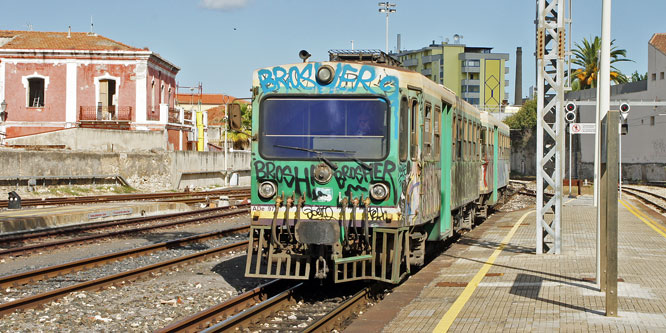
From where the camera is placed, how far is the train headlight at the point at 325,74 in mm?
10523

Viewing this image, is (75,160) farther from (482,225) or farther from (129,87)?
(482,225)

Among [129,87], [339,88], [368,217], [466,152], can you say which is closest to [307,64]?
[339,88]

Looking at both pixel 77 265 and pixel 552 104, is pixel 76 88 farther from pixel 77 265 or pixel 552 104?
pixel 552 104

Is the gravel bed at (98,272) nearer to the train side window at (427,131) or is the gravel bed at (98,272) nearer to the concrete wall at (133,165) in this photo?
the train side window at (427,131)

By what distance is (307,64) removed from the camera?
10.7m

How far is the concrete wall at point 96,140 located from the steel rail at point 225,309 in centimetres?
2972

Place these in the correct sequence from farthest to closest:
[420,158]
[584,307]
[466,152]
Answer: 1. [466,152]
2. [420,158]
3. [584,307]

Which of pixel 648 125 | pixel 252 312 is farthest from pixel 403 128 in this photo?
pixel 648 125

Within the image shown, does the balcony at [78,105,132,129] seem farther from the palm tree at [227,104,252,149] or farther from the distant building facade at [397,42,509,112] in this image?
the distant building facade at [397,42,509,112]

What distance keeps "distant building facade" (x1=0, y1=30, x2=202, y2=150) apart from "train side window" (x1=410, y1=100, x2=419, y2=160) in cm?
3708

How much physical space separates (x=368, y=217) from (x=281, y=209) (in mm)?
1162

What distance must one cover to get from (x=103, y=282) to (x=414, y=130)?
5010 mm

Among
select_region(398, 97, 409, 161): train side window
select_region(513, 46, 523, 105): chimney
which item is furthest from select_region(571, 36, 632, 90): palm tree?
select_region(398, 97, 409, 161): train side window

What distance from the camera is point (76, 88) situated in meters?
46.1
